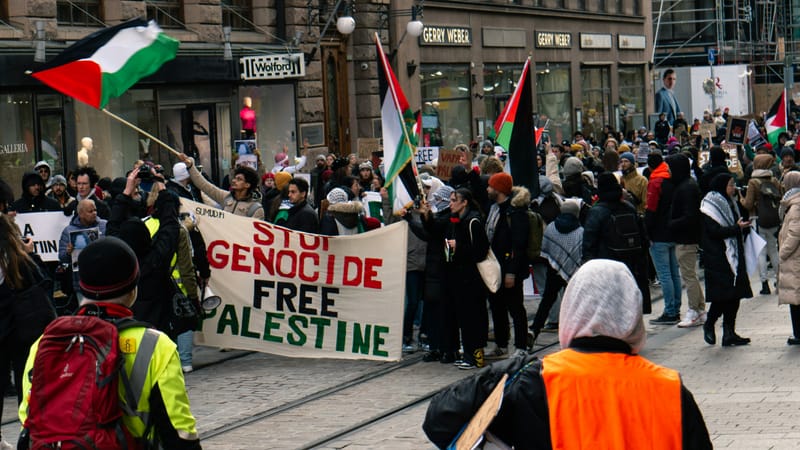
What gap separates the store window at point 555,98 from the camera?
133ft

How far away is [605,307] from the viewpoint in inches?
155

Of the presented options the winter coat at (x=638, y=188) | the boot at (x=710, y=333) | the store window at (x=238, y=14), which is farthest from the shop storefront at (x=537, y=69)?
the boot at (x=710, y=333)

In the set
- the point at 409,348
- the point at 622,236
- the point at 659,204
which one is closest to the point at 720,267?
the point at 622,236

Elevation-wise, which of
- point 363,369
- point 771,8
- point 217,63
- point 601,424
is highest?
point 771,8

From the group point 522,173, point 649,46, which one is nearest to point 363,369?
point 522,173

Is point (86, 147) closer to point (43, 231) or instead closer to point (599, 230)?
point (43, 231)

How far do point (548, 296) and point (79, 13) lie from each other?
11969 millimetres

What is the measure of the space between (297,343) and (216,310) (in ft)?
2.77

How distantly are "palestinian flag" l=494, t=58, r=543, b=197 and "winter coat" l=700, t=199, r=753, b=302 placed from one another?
207 centimetres

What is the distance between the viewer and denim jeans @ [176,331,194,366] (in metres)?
12.3

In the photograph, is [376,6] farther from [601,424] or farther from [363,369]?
[601,424]

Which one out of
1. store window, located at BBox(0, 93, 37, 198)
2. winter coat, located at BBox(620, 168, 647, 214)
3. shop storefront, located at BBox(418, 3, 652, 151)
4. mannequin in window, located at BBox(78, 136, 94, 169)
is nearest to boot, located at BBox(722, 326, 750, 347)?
winter coat, located at BBox(620, 168, 647, 214)

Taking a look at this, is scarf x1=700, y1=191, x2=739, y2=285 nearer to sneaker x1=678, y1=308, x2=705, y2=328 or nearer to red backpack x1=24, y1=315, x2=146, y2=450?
sneaker x1=678, y1=308, x2=705, y2=328

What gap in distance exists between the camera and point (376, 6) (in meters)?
30.9
